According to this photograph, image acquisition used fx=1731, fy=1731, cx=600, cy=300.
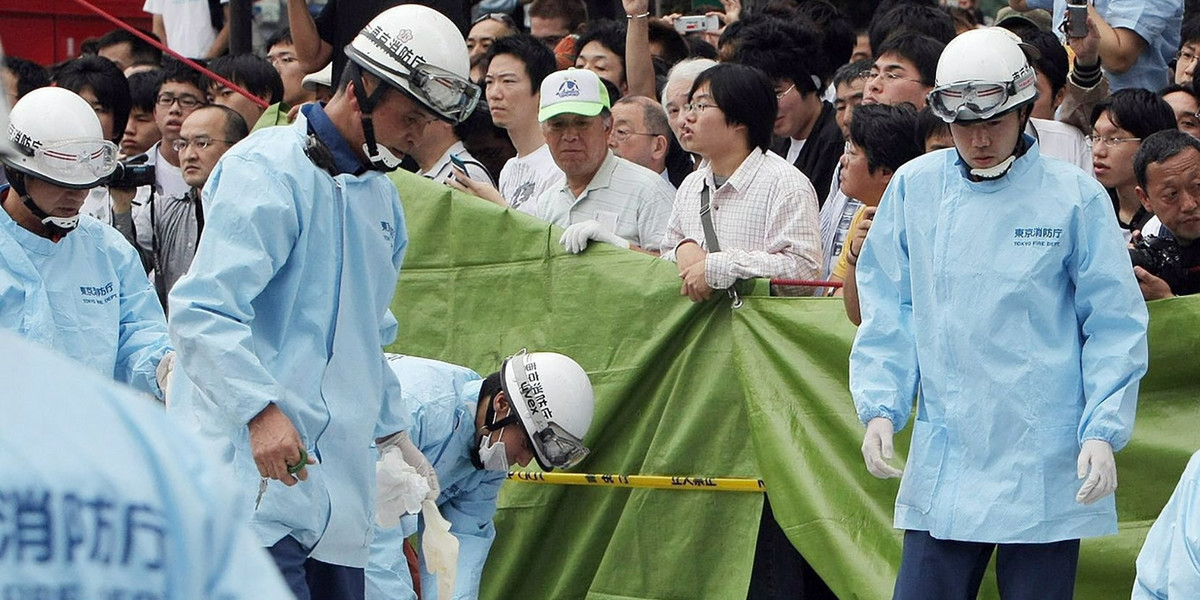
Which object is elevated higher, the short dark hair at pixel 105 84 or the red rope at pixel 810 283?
the red rope at pixel 810 283

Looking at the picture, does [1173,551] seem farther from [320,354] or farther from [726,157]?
[726,157]

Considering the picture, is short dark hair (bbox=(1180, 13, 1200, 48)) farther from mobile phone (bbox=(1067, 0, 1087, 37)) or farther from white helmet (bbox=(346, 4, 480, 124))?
white helmet (bbox=(346, 4, 480, 124))

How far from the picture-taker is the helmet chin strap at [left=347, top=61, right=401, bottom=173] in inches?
168

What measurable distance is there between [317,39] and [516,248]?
9.02ft

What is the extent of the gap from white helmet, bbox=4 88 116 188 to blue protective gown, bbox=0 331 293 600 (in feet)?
A: 13.7

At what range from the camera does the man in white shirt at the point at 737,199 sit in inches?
229

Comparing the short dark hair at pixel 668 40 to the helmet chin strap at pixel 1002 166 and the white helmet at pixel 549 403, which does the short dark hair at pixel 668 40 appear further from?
the helmet chin strap at pixel 1002 166

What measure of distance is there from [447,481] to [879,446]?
5.35 ft

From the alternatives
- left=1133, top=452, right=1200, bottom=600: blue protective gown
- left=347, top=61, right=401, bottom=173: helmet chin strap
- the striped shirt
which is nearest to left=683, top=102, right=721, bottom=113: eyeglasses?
the striped shirt

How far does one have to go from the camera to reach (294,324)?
4254 millimetres

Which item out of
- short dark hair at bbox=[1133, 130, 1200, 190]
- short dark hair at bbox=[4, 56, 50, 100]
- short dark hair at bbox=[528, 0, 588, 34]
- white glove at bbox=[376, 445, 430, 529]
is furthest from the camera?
short dark hair at bbox=[528, 0, 588, 34]

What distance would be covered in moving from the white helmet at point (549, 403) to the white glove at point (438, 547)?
66 cm

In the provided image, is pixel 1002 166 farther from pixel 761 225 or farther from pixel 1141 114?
pixel 1141 114

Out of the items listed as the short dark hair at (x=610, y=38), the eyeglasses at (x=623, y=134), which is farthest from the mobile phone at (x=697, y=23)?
the eyeglasses at (x=623, y=134)
